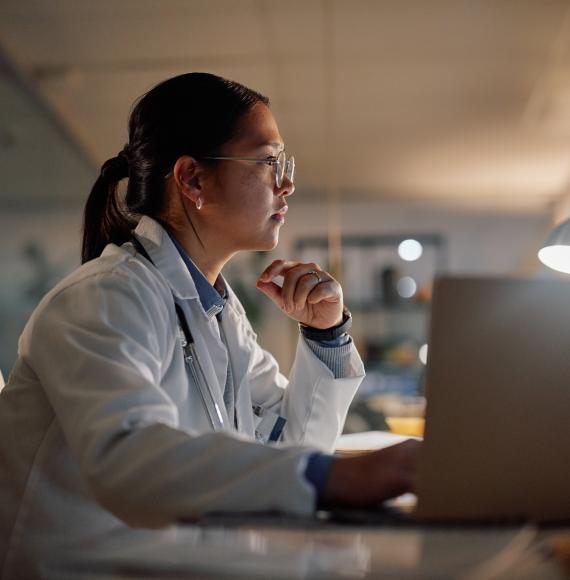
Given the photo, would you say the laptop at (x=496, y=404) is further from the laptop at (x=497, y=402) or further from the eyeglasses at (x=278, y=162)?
the eyeglasses at (x=278, y=162)

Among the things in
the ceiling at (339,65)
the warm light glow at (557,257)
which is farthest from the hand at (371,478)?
the ceiling at (339,65)

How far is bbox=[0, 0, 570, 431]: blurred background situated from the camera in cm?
319

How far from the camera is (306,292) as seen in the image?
1433 mm

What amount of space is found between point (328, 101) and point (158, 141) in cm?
310

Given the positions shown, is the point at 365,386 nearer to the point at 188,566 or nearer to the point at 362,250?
the point at 362,250

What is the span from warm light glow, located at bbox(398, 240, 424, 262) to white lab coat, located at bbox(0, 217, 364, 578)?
6.20 meters

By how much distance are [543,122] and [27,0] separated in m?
3.16

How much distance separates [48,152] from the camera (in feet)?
15.0

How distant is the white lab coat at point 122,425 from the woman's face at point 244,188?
138mm

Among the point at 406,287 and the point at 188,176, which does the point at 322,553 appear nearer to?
the point at 188,176

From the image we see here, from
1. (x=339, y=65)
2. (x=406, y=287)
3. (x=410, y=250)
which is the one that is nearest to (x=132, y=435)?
(x=339, y=65)

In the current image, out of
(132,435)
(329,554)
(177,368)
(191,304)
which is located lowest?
(329,554)

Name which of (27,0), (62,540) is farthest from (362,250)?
(62,540)

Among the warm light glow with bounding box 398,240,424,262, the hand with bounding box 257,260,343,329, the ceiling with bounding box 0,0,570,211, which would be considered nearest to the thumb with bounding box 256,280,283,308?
the hand with bounding box 257,260,343,329
